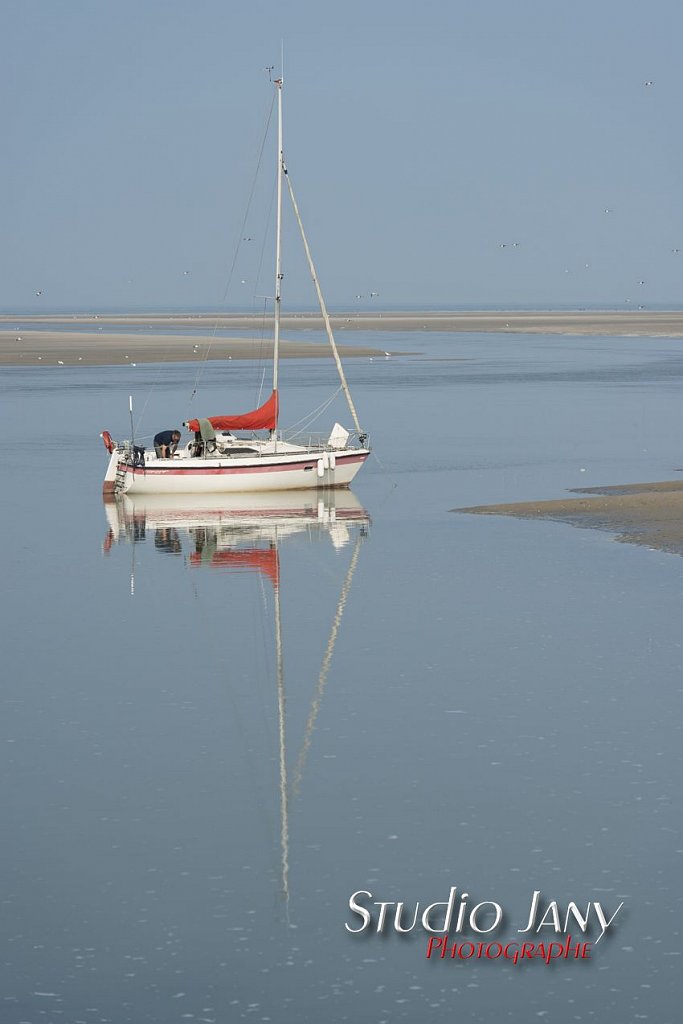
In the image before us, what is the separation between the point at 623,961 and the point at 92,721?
783 centimetres

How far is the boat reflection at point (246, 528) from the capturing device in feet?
87.7

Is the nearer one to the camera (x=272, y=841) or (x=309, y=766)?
(x=272, y=841)

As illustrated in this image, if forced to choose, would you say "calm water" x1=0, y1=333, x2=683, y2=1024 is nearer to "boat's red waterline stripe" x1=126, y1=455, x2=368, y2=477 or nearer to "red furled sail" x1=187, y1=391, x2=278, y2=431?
"boat's red waterline stripe" x1=126, y1=455, x2=368, y2=477

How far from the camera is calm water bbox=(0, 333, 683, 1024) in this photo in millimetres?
11695

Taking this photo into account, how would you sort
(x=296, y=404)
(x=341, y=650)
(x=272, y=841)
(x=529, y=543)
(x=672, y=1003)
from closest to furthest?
(x=672, y=1003), (x=272, y=841), (x=341, y=650), (x=529, y=543), (x=296, y=404)

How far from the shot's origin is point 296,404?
2504 inches

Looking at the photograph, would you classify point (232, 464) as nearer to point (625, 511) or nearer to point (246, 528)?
point (246, 528)

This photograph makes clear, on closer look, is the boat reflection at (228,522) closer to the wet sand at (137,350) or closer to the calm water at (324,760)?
the calm water at (324,760)

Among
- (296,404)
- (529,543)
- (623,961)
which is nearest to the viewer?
(623,961)

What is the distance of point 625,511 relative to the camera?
33.5 m

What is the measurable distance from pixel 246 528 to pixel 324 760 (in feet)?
57.2

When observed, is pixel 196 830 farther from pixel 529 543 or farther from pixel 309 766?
pixel 529 543

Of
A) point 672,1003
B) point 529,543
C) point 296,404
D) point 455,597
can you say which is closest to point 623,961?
point 672,1003

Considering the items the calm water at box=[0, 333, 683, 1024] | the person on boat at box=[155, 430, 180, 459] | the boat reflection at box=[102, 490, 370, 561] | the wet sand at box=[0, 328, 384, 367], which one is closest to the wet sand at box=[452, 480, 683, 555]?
the calm water at box=[0, 333, 683, 1024]
